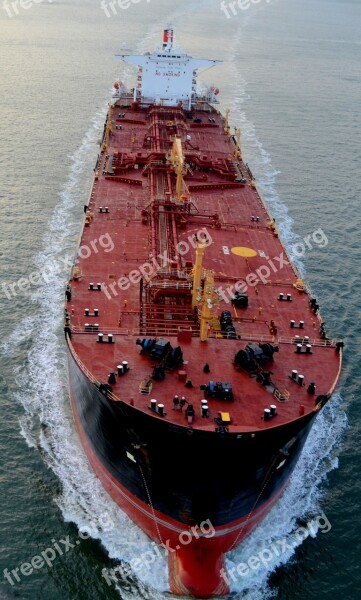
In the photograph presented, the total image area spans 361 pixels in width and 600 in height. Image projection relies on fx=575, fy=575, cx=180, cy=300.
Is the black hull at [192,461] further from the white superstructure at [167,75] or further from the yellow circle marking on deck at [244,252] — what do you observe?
the white superstructure at [167,75]

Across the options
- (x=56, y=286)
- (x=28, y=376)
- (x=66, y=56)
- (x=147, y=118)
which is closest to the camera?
(x=28, y=376)

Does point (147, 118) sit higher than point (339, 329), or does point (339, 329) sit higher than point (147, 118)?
point (147, 118)

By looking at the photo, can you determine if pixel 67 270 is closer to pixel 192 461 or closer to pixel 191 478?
pixel 191 478

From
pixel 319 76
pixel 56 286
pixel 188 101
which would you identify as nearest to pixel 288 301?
pixel 56 286

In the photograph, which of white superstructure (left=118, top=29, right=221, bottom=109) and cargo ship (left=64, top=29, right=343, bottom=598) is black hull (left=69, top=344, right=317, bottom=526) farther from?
white superstructure (left=118, top=29, right=221, bottom=109)

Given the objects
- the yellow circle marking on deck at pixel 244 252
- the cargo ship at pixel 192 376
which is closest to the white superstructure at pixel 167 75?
the cargo ship at pixel 192 376

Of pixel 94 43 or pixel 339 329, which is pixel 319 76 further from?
pixel 339 329
